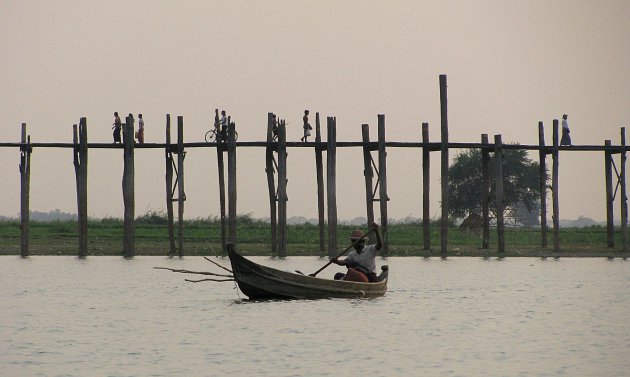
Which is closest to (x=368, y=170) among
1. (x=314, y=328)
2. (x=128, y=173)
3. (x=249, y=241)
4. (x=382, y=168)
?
(x=382, y=168)

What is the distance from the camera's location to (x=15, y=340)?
2286cm

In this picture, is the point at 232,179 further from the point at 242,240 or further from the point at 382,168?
the point at 242,240

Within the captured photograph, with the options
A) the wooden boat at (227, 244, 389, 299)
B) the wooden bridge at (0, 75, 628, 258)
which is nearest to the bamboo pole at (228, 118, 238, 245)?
the wooden bridge at (0, 75, 628, 258)

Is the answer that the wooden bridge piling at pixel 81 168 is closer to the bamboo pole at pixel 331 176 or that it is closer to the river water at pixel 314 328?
the river water at pixel 314 328

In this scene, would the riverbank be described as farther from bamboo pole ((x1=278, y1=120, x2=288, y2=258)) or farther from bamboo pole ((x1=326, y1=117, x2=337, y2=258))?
bamboo pole ((x1=326, y1=117, x2=337, y2=258))

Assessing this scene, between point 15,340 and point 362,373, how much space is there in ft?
23.5

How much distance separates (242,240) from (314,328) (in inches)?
1052

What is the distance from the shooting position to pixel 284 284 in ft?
86.1

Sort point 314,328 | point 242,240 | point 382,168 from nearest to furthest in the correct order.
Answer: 1. point 314,328
2. point 382,168
3. point 242,240

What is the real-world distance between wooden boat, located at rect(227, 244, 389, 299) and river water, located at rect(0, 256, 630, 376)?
0.48 m

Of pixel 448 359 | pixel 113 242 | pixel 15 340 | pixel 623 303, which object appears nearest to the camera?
pixel 448 359

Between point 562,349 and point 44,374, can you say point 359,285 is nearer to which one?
point 562,349

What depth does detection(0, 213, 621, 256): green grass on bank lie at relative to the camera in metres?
44.6

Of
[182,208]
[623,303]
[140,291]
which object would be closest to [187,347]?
[140,291]
